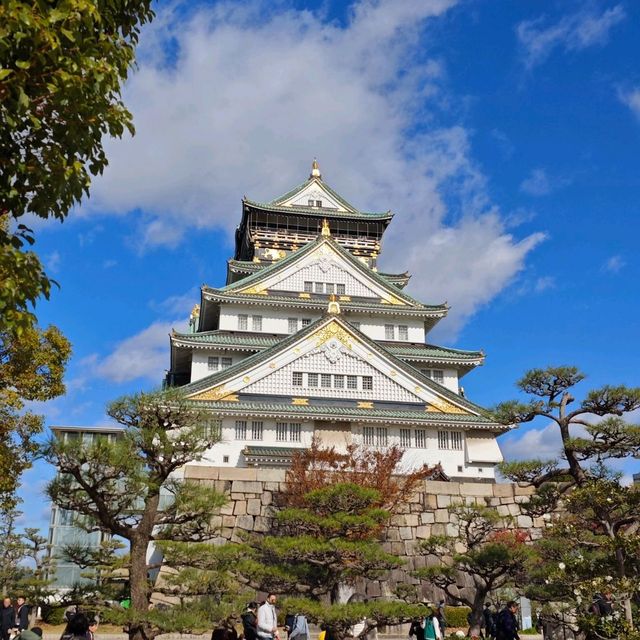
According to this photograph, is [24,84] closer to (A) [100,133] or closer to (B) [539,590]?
(A) [100,133]

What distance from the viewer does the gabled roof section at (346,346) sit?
97.9 ft

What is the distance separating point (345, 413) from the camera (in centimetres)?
3009

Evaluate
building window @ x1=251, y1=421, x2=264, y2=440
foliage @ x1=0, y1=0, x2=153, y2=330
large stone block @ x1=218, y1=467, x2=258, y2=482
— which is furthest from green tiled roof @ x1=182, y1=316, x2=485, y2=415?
foliage @ x1=0, y1=0, x2=153, y2=330

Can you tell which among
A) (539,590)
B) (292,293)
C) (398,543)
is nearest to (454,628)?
(398,543)

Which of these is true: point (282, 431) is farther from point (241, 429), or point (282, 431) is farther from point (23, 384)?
point (23, 384)

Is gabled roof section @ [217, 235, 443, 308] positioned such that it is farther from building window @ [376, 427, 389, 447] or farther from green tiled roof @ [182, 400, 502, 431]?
building window @ [376, 427, 389, 447]

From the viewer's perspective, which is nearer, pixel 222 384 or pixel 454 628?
pixel 454 628

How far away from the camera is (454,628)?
2141cm

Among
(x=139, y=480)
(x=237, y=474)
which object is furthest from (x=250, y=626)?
(x=237, y=474)

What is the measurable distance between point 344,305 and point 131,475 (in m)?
24.8

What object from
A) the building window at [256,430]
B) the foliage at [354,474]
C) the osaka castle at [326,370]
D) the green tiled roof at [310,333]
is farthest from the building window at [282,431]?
the green tiled roof at [310,333]

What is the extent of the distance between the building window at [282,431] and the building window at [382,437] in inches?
166

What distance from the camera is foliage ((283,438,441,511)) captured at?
74.9ft

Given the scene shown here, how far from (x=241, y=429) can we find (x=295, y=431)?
2471 mm
